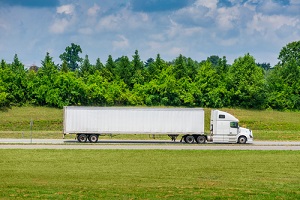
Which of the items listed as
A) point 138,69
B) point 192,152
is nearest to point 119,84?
point 138,69

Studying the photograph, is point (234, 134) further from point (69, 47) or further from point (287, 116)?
point (69, 47)

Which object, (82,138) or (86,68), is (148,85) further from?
(82,138)

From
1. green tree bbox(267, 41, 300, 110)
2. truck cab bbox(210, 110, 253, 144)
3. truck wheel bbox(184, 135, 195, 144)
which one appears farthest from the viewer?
green tree bbox(267, 41, 300, 110)

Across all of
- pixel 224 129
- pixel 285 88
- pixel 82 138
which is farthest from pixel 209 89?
pixel 82 138

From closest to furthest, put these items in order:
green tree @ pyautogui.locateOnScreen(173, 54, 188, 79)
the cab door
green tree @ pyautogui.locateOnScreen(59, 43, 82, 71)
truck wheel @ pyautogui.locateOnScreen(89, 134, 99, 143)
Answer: the cab door → truck wheel @ pyautogui.locateOnScreen(89, 134, 99, 143) → green tree @ pyautogui.locateOnScreen(173, 54, 188, 79) → green tree @ pyautogui.locateOnScreen(59, 43, 82, 71)

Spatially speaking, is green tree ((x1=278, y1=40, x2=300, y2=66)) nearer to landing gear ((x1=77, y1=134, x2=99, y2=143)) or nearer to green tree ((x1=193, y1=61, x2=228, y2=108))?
green tree ((x1=193, y1=61, x2=228, y2=108))

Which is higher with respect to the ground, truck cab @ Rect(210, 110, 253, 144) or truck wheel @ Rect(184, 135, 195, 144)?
truck cab @ Rect(210, 110, 253, 144)

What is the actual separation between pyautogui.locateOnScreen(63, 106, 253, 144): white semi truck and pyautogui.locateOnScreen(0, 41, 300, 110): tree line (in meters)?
40.6

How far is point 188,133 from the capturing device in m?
52.5

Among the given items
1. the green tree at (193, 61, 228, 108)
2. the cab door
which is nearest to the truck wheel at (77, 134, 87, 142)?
the cab door

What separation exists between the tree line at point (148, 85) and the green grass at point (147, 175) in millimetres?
56013

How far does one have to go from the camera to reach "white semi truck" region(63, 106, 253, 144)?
5247 centimetres

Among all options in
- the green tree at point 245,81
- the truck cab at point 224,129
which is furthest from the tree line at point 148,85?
the truck cab at point 224,129

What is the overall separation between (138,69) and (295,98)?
31903 millimetres
